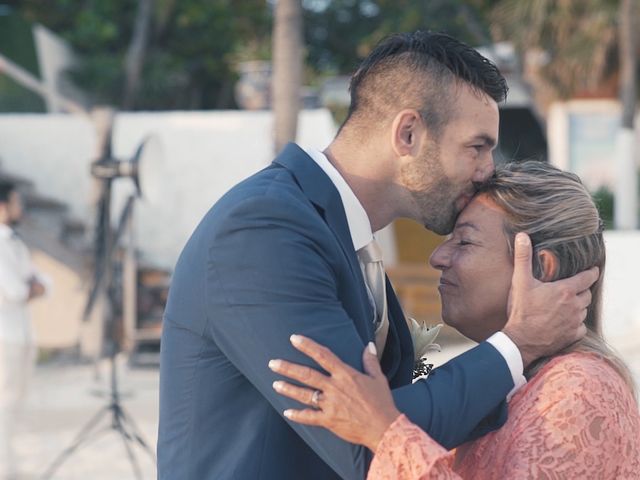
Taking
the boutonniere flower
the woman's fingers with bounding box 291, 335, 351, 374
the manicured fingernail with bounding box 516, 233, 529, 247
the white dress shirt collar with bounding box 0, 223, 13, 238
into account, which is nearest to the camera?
the woman's fingers with bounding box 291, 335, 351, 374

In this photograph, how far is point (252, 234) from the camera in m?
1.94

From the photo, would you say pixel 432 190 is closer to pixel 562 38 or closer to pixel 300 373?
pixel 300 373

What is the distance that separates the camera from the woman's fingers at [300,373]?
1.88 meters

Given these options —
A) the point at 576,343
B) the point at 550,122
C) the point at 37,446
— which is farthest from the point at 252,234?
the point at 550,122

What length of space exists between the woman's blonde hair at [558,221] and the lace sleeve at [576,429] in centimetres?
9

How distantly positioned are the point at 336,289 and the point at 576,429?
536 millimetres

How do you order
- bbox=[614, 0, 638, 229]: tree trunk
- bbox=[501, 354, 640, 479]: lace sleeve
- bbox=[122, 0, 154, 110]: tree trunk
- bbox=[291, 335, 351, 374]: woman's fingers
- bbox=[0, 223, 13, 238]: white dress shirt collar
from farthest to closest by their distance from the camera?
bbox=[122, 0, 154, 110]: tree trunk, bbox=[614, 0, 638, 229]: tree trunk, bbox=[0, 223, 13, 238]: white dress shirt collar, bbox=[501, 354, 640, 479]: lace sleeve, bbox=[291, 335, 351, 374]: woman's fingers

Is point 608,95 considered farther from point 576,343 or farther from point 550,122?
point 576,343

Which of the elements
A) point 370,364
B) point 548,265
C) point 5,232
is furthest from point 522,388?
point 5,232

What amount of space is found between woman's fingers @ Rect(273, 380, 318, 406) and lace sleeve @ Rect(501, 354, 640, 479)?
484 millimetres

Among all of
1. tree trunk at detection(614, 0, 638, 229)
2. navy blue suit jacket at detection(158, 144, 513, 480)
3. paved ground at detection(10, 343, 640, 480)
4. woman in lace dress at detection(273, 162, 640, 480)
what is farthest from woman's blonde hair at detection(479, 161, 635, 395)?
tree trunk at detection(614, 0, 638, 229)

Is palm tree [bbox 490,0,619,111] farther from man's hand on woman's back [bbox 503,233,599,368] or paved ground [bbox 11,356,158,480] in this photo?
man's hand on woman's back [bbox 503,233,599,368]

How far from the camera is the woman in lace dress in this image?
1.90 meters

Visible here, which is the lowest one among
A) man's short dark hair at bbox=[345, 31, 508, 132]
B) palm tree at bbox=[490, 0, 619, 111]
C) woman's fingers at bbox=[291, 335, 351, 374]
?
woman's fingers at bbox=[291, 335, 351, 374]
